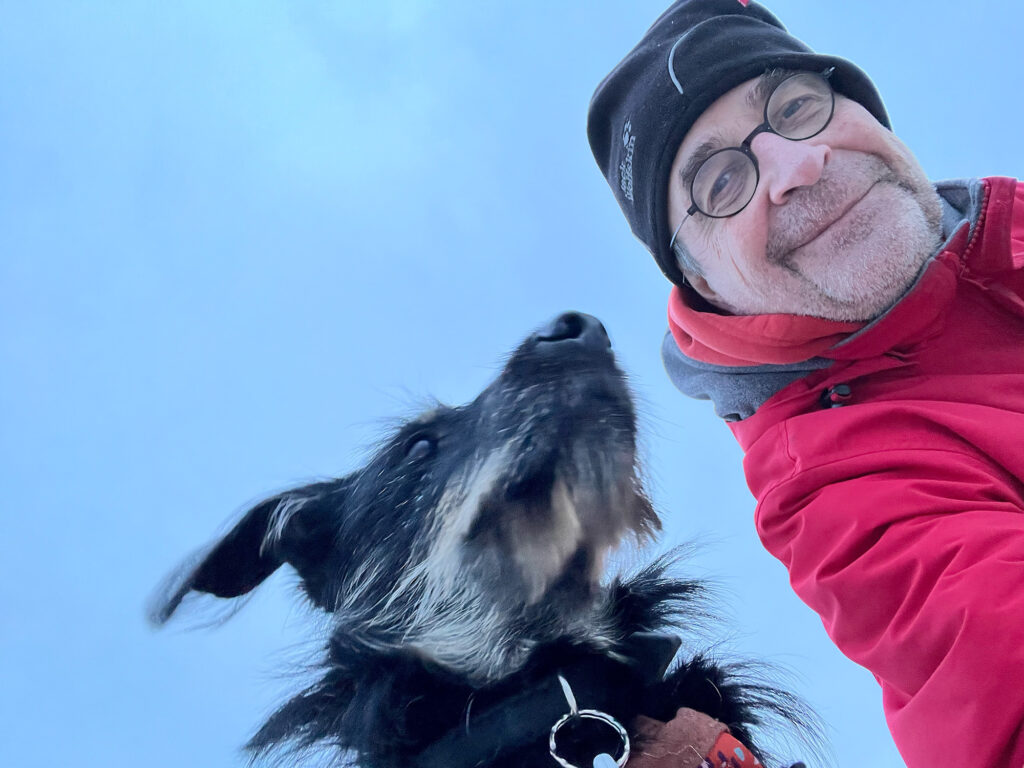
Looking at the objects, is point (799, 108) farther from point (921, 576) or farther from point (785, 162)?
point (921, 576)

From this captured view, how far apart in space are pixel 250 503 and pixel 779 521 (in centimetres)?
88

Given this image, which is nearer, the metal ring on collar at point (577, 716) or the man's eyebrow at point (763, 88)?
the metal ring on collar at point (577, 716)

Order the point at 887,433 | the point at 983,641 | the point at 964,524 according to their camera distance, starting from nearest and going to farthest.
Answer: the point at 983,641 < the point at 964,524 < the point at 887,433

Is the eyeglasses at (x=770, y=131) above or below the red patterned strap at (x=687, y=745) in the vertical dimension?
above

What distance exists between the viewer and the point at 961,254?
3.86 ft

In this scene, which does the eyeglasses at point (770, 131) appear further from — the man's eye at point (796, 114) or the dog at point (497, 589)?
the dog at point (497, 589)

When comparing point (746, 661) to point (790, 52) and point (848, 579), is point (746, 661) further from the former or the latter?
point (790, 52)

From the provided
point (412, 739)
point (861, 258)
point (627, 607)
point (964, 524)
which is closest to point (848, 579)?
point (964, 524)

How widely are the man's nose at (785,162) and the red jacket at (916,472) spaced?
0.70 feet

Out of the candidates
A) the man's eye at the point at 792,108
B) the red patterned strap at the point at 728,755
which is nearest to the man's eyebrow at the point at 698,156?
the man's eye at the point at 792,108

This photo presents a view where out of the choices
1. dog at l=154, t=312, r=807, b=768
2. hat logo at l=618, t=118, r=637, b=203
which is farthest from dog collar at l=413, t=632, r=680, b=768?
hat logo at l=618, t=118, r=637, b=203

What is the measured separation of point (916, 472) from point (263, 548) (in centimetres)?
103

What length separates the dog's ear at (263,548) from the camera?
1149mm

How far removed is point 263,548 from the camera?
4.03 feet
